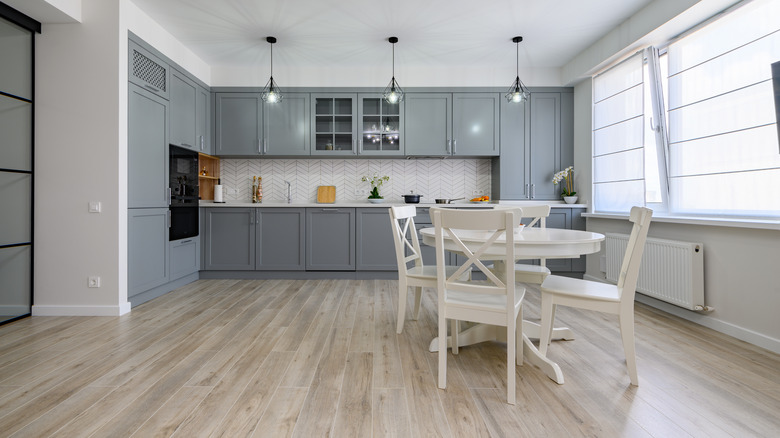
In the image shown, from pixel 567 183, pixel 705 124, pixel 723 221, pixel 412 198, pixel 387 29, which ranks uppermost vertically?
pixel 387 29

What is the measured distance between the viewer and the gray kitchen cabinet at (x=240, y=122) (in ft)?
15.4

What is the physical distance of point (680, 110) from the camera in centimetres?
315

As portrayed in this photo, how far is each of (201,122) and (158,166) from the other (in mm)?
1072

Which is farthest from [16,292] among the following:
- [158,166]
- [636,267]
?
[636,267]

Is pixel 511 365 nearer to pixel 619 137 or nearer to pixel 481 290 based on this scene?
pixel 481 290

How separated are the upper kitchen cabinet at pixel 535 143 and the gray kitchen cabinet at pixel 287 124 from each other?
8.39ft

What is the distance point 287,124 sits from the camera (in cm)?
470

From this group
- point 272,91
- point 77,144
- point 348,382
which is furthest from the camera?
point 272,91

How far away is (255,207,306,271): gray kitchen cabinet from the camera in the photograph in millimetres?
4520

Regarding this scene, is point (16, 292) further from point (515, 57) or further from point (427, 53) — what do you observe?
point (515, 57)

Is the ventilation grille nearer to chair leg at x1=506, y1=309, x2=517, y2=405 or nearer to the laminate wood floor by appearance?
the laminate wood floor

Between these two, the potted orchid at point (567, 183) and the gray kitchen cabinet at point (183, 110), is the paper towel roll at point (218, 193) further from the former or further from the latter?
the potted orchid at point (567, 183)

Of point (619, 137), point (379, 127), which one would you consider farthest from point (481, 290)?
point (379, 127)

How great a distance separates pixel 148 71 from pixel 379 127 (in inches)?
99.2
